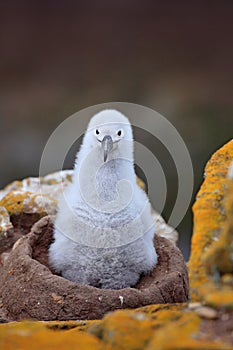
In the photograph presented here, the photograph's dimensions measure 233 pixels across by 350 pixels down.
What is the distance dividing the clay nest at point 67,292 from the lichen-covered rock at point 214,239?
104 centimetres

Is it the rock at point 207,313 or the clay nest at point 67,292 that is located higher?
the rock at point 207,313

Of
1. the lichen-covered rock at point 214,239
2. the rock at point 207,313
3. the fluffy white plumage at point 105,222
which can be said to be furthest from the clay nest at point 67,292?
the rock at point 207,313

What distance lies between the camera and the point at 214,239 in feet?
8.84

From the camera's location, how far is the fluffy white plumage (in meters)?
4.21

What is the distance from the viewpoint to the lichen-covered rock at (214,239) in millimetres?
2119

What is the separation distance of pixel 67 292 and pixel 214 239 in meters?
1.44

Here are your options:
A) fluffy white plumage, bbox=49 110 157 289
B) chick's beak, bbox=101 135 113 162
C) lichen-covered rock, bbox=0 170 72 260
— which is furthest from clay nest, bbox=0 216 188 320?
chick's beak, bbox=101 135 113 162

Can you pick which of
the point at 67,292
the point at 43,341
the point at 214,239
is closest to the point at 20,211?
the point at 67,292

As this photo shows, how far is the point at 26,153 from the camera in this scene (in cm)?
948

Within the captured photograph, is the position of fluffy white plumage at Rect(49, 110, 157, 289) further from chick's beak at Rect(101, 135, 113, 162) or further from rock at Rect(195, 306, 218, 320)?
rock at Rect(195, 306, 218, 320)

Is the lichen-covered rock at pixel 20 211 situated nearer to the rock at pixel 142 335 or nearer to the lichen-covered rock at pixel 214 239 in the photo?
the lichen-covered rock at pixel 214 239

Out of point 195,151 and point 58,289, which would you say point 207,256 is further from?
point 195,151

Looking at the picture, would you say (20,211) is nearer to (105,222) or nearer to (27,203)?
(27,203)

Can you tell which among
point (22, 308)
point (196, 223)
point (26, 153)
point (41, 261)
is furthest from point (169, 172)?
point (196, 223)
